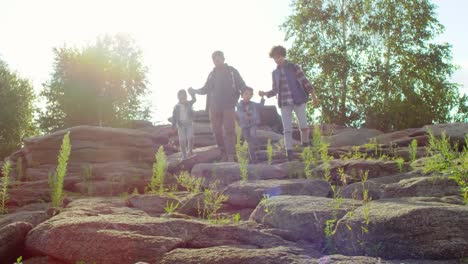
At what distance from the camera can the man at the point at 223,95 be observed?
11.4 meters

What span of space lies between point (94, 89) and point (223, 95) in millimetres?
28105

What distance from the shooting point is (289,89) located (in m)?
10.3

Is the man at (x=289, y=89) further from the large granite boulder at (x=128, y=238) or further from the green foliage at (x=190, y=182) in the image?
the large granite boulder at (x=128, y=238)

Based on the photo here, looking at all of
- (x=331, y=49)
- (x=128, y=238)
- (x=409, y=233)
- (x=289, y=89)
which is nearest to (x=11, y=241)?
(x=128, y=238)

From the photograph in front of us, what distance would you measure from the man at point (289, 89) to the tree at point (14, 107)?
1402 inches

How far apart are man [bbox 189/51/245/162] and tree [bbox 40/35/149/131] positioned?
26.0m

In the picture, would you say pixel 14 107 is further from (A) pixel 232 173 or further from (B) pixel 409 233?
(B) pixel 409 233

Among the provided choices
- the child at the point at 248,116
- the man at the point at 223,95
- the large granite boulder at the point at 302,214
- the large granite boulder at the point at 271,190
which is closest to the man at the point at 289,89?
the man at the point at 223,95

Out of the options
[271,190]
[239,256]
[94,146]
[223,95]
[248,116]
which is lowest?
[239,256]

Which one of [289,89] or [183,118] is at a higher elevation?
[289,89]

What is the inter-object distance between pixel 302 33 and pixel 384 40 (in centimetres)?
528

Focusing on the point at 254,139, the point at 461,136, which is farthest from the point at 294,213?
the point at 461,136

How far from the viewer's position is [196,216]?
20.2 ft

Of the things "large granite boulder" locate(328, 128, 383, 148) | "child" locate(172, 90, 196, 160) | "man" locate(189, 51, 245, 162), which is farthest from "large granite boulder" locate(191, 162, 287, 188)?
"large granite boulder" locate(328, 128, 383, 148)
